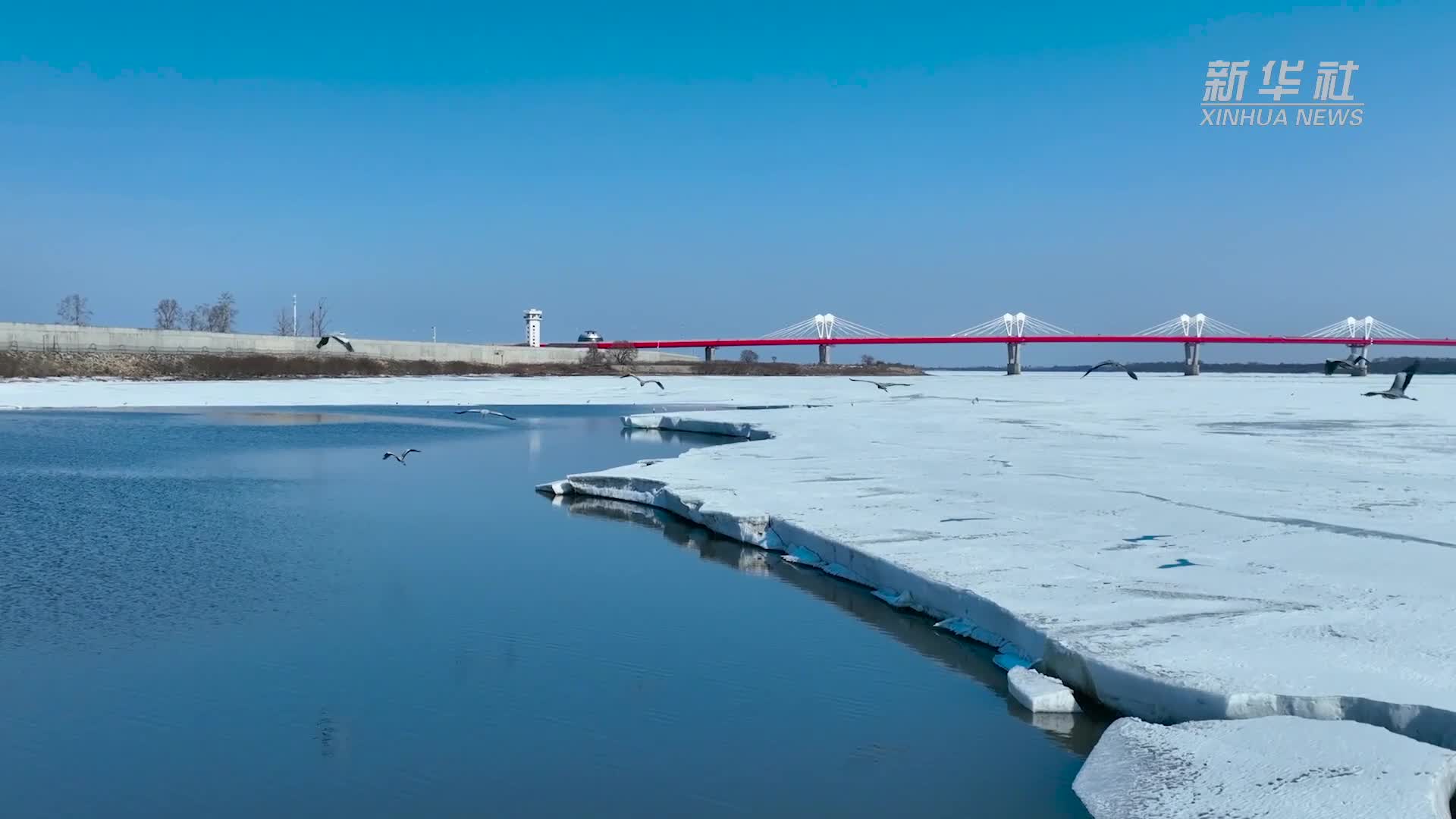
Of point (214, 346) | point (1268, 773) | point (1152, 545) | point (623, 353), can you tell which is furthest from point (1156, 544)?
point (623, 353)

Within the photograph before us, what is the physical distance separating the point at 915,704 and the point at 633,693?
125 centimetres

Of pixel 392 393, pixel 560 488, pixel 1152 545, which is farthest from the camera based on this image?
pixel 392 393

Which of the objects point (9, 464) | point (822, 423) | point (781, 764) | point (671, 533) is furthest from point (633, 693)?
point (822, 423)

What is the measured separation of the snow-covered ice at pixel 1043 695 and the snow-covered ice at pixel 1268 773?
1.89 ft

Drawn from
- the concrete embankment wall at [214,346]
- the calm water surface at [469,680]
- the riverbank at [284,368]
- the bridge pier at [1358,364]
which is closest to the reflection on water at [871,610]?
the calm water surface at [469,680]

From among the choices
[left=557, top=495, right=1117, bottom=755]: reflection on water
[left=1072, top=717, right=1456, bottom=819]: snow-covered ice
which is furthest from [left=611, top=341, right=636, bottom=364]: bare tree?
[left=1072, top=717, right=1456, bottom=819]: snow-covered ice

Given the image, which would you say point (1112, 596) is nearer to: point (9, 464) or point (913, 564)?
point (913, 564)

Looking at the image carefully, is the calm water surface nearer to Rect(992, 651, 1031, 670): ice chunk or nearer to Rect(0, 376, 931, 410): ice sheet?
Rect(992, 651, 1031, 670): ice chunk

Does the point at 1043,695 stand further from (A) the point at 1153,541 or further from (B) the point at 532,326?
(B) the point at 532,326

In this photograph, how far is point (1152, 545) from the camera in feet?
22.0

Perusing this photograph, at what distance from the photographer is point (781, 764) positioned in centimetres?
414

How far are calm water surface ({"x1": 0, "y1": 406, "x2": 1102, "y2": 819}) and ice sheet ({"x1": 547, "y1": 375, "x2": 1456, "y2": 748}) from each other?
12.8 inches

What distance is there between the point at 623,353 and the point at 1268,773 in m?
63.2

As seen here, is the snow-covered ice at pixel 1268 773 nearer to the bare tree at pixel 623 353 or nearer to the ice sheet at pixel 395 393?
the ice sheet at pixel 395 393
